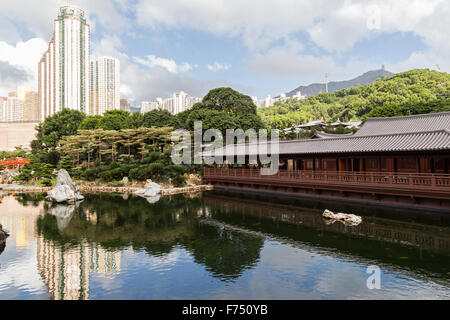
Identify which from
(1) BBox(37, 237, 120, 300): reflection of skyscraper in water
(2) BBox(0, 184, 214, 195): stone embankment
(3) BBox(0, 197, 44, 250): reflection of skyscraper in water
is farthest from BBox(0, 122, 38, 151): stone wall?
(1) BBox(37, 237, 120, 300): reflection of skyscraper in water

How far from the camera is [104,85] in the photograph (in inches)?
Result: 3824

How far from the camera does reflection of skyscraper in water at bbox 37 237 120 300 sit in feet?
28.5

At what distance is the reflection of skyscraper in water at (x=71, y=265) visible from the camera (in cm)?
869

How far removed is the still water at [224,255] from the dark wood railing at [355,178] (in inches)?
69.5

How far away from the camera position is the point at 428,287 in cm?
833

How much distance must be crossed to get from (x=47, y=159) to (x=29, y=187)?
8.87m

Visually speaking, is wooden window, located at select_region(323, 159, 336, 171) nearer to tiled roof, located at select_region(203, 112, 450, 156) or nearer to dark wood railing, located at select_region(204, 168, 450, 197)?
tiled roof, located at select_region(203, 112, 450, 156)

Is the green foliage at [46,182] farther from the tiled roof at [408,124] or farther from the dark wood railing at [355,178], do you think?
the tiled roof at [408,124]

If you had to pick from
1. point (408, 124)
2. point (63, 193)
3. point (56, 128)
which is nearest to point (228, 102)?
point (408, 124)

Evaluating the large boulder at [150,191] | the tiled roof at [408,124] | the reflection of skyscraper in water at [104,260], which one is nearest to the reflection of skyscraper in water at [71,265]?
the reflection of skyscraper in water at [104,260]

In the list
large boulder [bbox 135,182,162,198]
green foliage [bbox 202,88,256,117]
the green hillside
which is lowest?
large boulder [bbox 135,182,162,198]

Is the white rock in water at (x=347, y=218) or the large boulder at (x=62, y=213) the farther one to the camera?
the large boulder at (x=62, y=213)

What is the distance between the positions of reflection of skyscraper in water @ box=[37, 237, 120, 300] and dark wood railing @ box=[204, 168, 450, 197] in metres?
16.5
